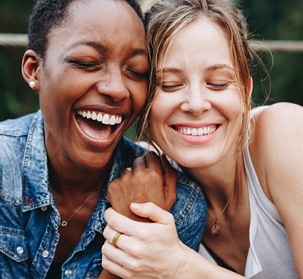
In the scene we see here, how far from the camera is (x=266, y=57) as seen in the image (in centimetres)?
493

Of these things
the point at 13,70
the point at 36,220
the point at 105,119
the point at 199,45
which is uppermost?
the point at 199,45

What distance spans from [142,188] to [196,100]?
415 millimetres

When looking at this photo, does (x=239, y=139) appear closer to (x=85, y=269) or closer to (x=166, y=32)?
(x=166, y=32)

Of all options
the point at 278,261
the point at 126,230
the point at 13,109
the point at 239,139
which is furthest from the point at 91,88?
the point at 13,109

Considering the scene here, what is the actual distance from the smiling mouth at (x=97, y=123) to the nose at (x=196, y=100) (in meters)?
0.27

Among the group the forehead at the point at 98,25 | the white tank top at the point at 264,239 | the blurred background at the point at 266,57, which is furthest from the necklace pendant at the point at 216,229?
the blurred background at the point at 266,57

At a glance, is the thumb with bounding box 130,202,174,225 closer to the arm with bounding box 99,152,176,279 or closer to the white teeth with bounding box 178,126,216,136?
the arm with bounding box 99,152,176,279

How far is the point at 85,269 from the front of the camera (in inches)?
86.4

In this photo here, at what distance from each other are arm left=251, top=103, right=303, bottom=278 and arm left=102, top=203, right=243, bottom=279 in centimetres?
36

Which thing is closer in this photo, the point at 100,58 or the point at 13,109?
the point at 100,58

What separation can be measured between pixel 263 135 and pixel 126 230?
2.29ft

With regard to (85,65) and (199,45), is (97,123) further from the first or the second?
(199,45)

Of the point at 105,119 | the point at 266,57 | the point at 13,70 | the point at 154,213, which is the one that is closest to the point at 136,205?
A: the point at 154,213

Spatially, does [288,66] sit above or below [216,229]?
below
